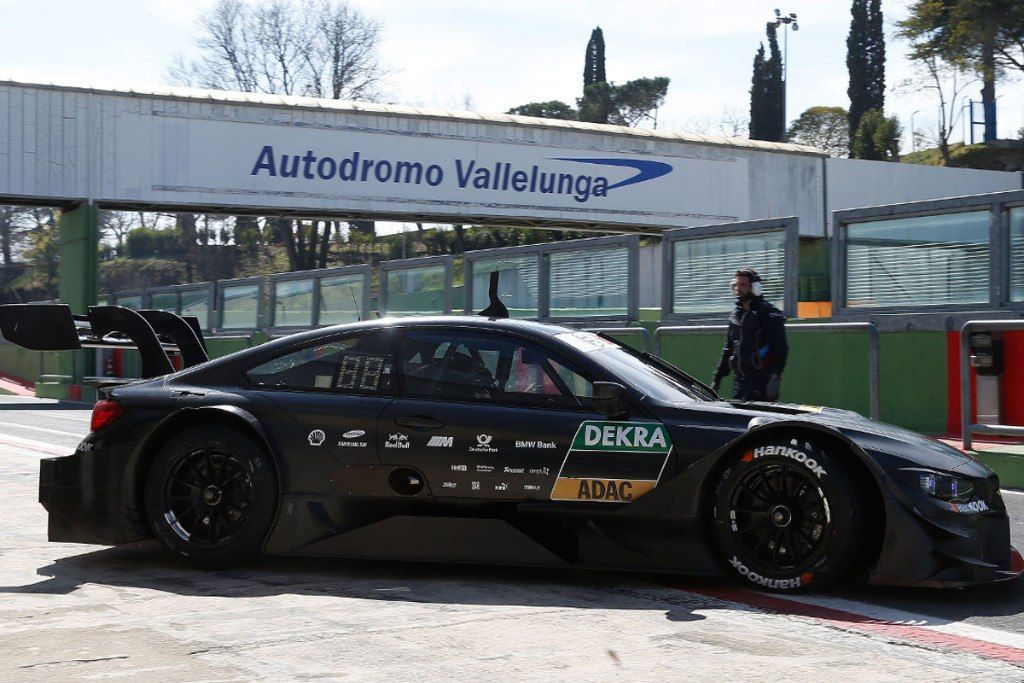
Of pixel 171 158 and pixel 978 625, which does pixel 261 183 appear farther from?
pixel 978 625

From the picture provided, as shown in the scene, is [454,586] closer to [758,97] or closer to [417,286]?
[417,286]

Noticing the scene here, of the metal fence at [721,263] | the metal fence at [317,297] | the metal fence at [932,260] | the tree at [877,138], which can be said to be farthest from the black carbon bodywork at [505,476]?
the tree at [877,138]

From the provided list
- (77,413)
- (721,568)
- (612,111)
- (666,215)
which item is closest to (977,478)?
(721,568)

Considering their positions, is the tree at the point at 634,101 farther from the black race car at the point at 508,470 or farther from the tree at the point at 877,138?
the black race car at the point at 508,470

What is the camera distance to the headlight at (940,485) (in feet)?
17.1

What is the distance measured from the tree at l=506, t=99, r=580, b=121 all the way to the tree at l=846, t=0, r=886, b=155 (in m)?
23.3

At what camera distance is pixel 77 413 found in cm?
2086

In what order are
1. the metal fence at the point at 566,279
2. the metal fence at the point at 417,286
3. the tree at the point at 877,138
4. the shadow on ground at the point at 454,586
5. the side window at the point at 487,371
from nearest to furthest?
the shadow on ground at the point at 454,586 → the side window at the point at 487,371 → the metal fence at the point at 566,279 → the metal fence at the point at 417,286 → the tree at the point at 877,138

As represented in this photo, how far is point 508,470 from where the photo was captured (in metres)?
5.67

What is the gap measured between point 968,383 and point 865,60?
221 ft

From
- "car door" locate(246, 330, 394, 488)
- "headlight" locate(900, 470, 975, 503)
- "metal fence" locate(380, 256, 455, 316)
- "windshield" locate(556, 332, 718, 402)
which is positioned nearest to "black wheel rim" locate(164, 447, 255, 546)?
"car door" locate(246, 330, 394, 488)

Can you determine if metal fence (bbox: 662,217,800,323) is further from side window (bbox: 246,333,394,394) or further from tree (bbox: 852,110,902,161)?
tree (bbox: 852,110,902,161)

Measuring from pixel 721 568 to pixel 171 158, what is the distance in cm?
2812

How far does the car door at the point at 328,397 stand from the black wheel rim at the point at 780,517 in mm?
1710
